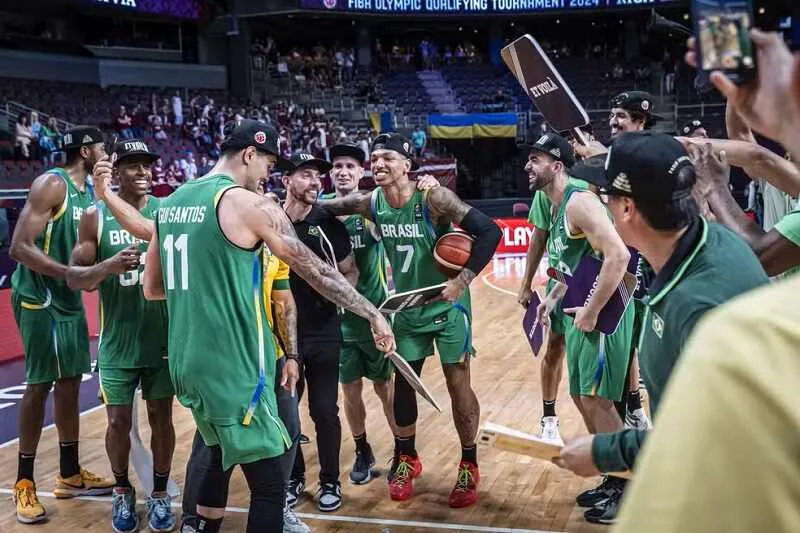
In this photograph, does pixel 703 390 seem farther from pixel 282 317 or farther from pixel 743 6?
pixel 282 317

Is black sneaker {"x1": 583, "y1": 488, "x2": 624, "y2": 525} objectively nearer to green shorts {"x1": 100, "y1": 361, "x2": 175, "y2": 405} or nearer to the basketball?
the basketball

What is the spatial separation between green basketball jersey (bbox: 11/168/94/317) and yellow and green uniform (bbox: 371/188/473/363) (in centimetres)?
198

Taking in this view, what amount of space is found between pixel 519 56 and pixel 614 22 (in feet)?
107

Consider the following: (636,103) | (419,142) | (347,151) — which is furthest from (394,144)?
(419,142)

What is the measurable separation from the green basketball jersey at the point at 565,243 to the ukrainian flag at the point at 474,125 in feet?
72.8

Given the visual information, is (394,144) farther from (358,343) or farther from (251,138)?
(251,138)

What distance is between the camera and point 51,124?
19844 mm

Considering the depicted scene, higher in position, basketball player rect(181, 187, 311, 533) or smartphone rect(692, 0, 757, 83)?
smartphone rect(692, 0, 757, 83)

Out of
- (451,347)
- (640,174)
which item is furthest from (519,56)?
(640,174)

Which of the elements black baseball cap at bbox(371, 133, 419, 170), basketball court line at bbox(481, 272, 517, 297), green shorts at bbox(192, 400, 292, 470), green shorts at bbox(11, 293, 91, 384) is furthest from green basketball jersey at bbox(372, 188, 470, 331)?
basketball court line at bbox(481, 272, 517, 297)

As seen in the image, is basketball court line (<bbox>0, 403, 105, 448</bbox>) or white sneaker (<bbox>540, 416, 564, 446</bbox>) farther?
basketball court line (<bbox>0, 403, 105, 448</bbox>)

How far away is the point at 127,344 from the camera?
523 centimetres

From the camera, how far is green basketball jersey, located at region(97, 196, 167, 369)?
5.23 m

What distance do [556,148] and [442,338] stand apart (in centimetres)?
141
